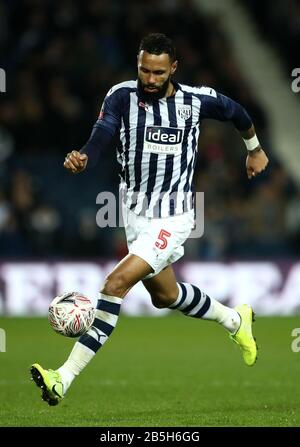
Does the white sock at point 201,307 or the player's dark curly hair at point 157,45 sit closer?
Answer: the player's dark curly hair at point 157,45

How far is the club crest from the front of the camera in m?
7.25

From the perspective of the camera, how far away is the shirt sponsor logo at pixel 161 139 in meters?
7.19

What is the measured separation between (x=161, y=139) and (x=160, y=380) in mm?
2461

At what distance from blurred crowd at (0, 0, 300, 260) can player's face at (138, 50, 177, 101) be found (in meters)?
8.04

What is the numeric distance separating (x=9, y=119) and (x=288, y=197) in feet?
14.6

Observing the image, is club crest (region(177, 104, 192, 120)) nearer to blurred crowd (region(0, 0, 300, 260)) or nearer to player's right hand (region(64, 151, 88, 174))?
player's right hand (region(64, 151, 88, 174))

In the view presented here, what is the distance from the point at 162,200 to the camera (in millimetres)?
7211

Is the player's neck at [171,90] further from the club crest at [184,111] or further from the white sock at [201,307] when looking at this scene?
the white sock at [201,307]

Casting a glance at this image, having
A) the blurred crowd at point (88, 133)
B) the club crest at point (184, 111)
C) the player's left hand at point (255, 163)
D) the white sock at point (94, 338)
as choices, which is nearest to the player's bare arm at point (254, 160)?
the player's left hand at point (255, 163)

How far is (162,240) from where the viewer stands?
7078 millimetres

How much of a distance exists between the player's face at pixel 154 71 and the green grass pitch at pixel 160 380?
2.16m

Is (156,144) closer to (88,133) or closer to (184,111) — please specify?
(184,111)
